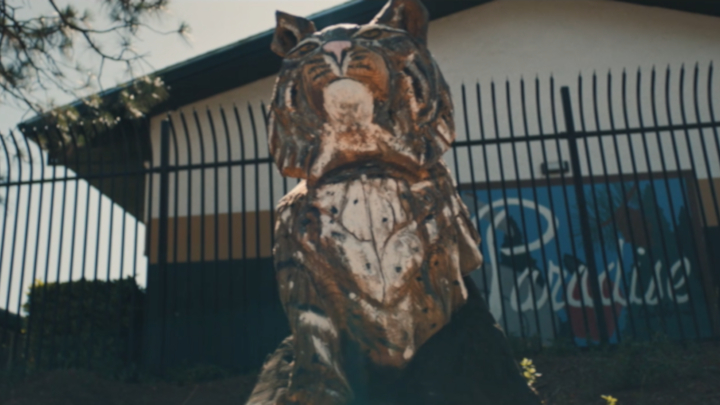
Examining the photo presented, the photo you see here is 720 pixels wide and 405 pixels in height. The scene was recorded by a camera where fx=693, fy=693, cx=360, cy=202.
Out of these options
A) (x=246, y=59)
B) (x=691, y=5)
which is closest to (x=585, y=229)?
(x=246, y=59)

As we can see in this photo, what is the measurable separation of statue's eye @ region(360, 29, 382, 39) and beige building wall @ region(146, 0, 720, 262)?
536cm

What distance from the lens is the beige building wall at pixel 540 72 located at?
8.30m

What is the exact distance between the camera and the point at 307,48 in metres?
2.92

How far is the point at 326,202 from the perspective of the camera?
2.74 meters

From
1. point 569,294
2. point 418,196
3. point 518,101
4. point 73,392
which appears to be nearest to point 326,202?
point 418,196

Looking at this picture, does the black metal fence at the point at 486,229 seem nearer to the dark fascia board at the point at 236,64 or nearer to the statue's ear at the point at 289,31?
the dark fascia board at the point at 236,64


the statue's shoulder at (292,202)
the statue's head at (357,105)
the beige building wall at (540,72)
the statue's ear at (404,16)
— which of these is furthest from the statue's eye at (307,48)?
the beige building wall at (540,72)

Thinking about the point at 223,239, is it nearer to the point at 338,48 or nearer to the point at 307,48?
the point at 307,48

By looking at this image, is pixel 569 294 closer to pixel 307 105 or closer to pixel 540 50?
pixel 540 50

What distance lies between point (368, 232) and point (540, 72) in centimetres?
693

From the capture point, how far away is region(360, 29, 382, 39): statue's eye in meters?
2.91

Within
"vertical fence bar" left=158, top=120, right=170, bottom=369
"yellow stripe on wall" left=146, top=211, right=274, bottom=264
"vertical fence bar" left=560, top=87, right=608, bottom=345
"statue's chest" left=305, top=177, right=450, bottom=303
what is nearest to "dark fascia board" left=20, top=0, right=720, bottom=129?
"yellow stripe on wall" left=146, top=211, right=274, bottom=264

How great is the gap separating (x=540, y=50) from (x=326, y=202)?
716cm

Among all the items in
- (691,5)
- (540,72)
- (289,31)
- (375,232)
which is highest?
(691,5)
